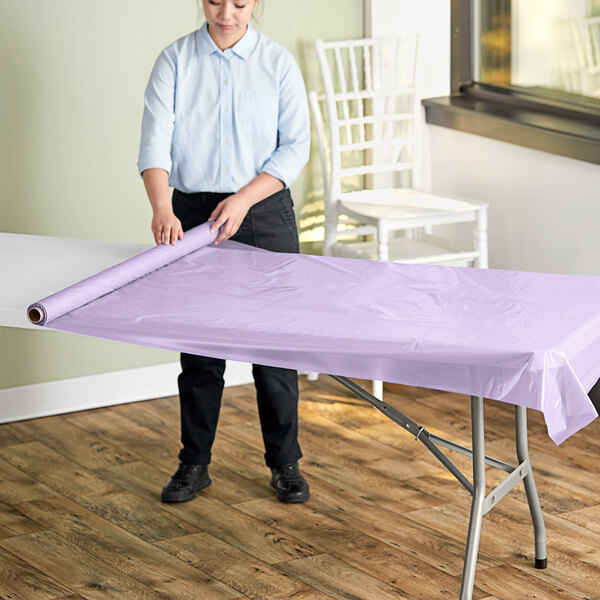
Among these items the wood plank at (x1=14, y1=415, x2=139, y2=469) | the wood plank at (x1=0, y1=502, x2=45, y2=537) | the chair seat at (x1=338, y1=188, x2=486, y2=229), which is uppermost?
the chair seat at (x1=338, y1=188, x2=486, y2=229)

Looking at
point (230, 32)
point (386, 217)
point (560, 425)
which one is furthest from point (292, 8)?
point (560, 425)

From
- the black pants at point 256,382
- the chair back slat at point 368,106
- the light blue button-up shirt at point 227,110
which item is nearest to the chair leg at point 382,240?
the chair back slat at point 368,106

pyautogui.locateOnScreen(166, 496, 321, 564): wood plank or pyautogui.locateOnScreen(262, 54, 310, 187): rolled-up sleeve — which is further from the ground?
pyautogui.locateOnScreen(262, 54, 310, 187): rolled-up sleeve

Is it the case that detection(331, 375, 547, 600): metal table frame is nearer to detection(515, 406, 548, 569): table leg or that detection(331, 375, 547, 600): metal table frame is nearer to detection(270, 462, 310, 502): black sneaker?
detection(515, 406, 548, 569): table leg

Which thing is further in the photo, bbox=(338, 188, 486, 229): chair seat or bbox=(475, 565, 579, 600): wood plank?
bbox=(338, 188, 486, 229): chair seat

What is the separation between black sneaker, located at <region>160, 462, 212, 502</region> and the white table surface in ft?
2.23

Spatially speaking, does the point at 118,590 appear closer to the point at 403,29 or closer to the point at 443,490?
the point at 443,490

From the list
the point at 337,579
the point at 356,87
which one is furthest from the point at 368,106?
the point at 337,579

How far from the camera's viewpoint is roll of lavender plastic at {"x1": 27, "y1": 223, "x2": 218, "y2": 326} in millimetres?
2180

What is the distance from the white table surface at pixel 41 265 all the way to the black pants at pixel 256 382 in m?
0.26

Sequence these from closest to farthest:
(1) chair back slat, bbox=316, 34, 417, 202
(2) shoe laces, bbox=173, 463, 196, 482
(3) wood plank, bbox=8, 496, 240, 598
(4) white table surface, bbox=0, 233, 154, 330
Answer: (4) white table surface, bbox=0, 233, 154, 330 < (3) wood plank, bbox=8, 496, 240, 598 < (2) shoe laces, bbox=173, 463, 196, 482 < (1) chair back slat, bbox=316, 34, 417, 202

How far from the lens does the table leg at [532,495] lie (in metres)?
2.38

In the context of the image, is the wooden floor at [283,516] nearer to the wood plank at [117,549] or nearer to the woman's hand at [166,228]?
the wood plank at [117,549]

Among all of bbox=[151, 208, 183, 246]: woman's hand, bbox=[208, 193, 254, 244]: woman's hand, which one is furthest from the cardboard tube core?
bbox=[208, 193, 254, 244]: woman's hand
